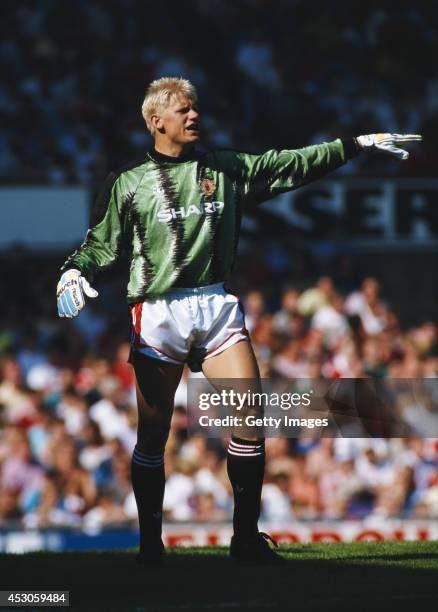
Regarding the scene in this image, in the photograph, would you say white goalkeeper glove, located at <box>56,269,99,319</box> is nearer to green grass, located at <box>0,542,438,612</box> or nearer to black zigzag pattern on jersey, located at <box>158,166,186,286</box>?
black zigzag pattern on jersey, located at <box>158,166,186,286</box>

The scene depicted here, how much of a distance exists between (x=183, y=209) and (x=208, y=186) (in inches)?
6.8

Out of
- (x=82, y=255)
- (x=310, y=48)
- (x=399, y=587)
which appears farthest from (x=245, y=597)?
(x=310, y=48)

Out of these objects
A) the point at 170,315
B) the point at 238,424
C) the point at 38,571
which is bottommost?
the point at 38,571

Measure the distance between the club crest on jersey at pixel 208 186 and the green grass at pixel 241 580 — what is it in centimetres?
182

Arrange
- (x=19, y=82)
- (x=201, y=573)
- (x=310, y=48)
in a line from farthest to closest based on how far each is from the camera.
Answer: (x=310, y=48)
(x=19, y=82)
(x=201, y=573)

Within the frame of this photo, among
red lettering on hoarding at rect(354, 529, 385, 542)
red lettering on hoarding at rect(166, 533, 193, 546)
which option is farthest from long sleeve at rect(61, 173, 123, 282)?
red lettering on hoarding at rect(166, 533, 193, 546)

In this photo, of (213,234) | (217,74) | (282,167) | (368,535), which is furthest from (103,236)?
(217,74)

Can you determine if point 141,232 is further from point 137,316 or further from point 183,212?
point 137,316

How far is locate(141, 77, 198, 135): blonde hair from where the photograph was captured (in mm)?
7098

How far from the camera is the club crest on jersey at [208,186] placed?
7102 millimetres

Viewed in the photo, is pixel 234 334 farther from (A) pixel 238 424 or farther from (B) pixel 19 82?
(B) pixel 19 82

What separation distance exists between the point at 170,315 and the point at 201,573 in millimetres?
1249

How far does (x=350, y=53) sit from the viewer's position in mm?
21203

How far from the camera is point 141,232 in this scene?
7.13 metres
